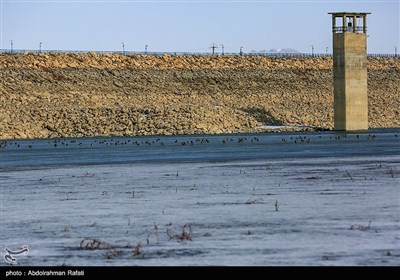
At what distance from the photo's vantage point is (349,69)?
95.4m

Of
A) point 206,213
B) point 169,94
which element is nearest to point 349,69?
point 169,94

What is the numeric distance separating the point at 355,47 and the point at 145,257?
3100 inches

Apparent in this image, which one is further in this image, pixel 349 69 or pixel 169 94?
pixel 169 94

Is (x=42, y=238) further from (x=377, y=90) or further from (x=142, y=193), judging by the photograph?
(x=377, y=90)

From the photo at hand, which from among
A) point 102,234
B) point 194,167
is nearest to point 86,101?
point 194,167

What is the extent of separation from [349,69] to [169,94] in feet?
118

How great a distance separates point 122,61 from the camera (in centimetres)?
14275

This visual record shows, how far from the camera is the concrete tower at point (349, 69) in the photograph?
9519cm

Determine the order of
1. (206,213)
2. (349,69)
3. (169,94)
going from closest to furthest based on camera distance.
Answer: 1. (206,213)
2. (349,69)
3. (169,94)

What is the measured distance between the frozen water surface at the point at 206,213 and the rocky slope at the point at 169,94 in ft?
169

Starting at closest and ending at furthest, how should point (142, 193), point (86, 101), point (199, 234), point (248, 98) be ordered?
point (199, 234)
point (142, 193)
point (86, 101)
point (248, 98)

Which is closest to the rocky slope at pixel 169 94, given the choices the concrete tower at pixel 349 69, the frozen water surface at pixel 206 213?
the concrete tower at pixel 349 69

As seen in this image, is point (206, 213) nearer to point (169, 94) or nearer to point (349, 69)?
point (349, 69)

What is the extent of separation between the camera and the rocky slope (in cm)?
9825
